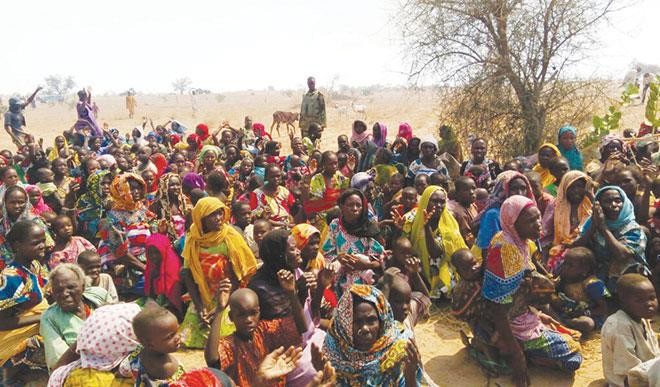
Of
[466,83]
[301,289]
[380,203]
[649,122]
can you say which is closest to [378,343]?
[301,289]

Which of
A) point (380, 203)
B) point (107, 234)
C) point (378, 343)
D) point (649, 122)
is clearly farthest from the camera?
point (649, 122)

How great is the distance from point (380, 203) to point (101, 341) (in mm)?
4845

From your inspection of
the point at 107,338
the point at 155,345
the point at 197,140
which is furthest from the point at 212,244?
the point at 197,140

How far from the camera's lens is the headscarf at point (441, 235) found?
17.6ft

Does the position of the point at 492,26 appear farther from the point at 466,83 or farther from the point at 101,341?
the point at 101,341

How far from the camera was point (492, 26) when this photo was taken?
10234 mm

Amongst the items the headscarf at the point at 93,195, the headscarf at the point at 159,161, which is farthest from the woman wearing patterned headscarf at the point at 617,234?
the headscarf at the point at 159,161

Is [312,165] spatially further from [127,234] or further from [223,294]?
[223,294]

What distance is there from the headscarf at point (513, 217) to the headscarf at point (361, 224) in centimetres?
131

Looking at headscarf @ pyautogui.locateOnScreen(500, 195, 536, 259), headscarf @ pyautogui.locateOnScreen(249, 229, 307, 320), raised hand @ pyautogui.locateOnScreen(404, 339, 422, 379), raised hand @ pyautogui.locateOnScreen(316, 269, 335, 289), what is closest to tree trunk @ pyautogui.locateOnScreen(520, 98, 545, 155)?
headscarf @ pyautogui.locateOnScreen(500, 195, 536, 259)

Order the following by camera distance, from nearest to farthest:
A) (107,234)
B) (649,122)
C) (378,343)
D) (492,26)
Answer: (378,343)
(107,234)
(492,26)
(649,122)

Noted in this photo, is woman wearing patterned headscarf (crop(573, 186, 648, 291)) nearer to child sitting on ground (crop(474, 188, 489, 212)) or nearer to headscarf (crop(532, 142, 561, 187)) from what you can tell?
child sitting on ground (crop(474, 188, 489, 212))

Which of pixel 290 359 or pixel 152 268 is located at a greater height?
pixel 290 359

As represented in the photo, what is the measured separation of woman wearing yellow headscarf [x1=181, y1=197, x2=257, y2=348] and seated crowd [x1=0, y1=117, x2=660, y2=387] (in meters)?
0.02
